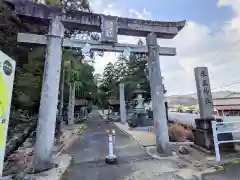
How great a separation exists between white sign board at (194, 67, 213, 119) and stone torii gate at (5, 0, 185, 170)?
1.20 m

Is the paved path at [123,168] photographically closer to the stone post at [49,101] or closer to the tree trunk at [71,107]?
the stone post at [49,101]

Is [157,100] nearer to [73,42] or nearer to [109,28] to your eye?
[109,28]

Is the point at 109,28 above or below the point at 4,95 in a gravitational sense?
above

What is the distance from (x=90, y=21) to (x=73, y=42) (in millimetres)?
856

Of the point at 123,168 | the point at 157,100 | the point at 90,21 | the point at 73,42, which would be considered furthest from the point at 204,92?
the point at 73,42

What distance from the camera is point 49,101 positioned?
13.8 ft

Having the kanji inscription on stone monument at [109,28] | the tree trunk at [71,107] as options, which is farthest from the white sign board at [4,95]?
the tree trunk at [71,107]

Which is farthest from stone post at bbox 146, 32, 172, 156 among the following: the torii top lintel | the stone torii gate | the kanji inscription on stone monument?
the kanji inscription on stone monument

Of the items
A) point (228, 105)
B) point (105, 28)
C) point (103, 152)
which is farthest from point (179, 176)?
point (228, 105)

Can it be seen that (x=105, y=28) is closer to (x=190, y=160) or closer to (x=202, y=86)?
(x=202, y=86)

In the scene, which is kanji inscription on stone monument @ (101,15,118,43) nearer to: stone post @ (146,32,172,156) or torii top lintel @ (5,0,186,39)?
torii top lintel @ (5,0,186,39)

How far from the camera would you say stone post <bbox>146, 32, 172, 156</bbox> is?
4965 mm

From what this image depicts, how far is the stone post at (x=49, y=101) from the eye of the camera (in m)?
4.02

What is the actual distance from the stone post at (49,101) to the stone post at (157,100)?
116 inches
